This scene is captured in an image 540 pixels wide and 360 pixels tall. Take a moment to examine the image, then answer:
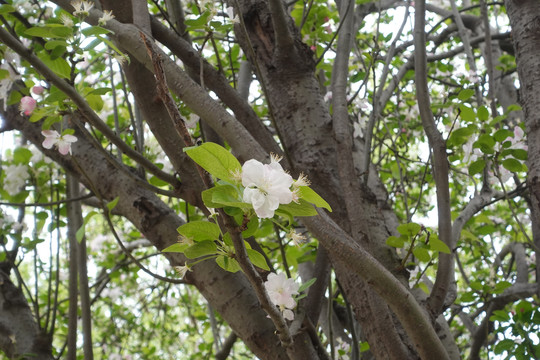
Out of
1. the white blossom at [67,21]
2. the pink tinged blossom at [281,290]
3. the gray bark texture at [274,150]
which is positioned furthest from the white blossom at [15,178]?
the pink tinged blossom at [281,290]

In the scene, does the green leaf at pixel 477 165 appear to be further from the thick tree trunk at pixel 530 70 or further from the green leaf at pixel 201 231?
the green leaf at pixel 201 231

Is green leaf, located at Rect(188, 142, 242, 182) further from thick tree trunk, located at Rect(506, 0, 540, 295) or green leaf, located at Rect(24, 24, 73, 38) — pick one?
thick tree trunk, located at Rect(506, 0, 540, 295)

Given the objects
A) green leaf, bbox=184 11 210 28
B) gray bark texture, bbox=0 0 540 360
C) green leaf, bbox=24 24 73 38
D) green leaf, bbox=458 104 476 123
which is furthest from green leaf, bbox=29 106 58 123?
green leaf, bbox=458 104 476 123

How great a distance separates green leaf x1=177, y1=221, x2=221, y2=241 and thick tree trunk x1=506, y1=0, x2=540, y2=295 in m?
1.00

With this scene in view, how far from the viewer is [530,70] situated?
166cm

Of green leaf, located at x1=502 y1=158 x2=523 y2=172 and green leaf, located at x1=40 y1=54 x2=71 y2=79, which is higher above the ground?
green leaf, located at x1=502 y1=158 x2=523 y2=172

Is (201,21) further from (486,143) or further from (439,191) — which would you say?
(486,143)

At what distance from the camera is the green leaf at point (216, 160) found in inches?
29.0

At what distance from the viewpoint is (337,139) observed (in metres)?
1.45

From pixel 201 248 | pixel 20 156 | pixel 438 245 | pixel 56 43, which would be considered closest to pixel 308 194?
pixel 201 248

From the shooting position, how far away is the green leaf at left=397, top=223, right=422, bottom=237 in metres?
1.33

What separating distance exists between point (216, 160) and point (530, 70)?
1270 mm

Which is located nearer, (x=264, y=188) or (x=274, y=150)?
(x=264, y=188)

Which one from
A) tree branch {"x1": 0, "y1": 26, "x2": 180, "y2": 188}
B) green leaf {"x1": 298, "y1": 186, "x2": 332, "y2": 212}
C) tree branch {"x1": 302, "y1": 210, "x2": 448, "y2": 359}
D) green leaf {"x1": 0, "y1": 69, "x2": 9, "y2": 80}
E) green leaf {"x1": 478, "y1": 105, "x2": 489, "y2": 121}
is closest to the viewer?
green leaf {"x1": 298, "y1": 186, "x2": 332, "y2": 212}
